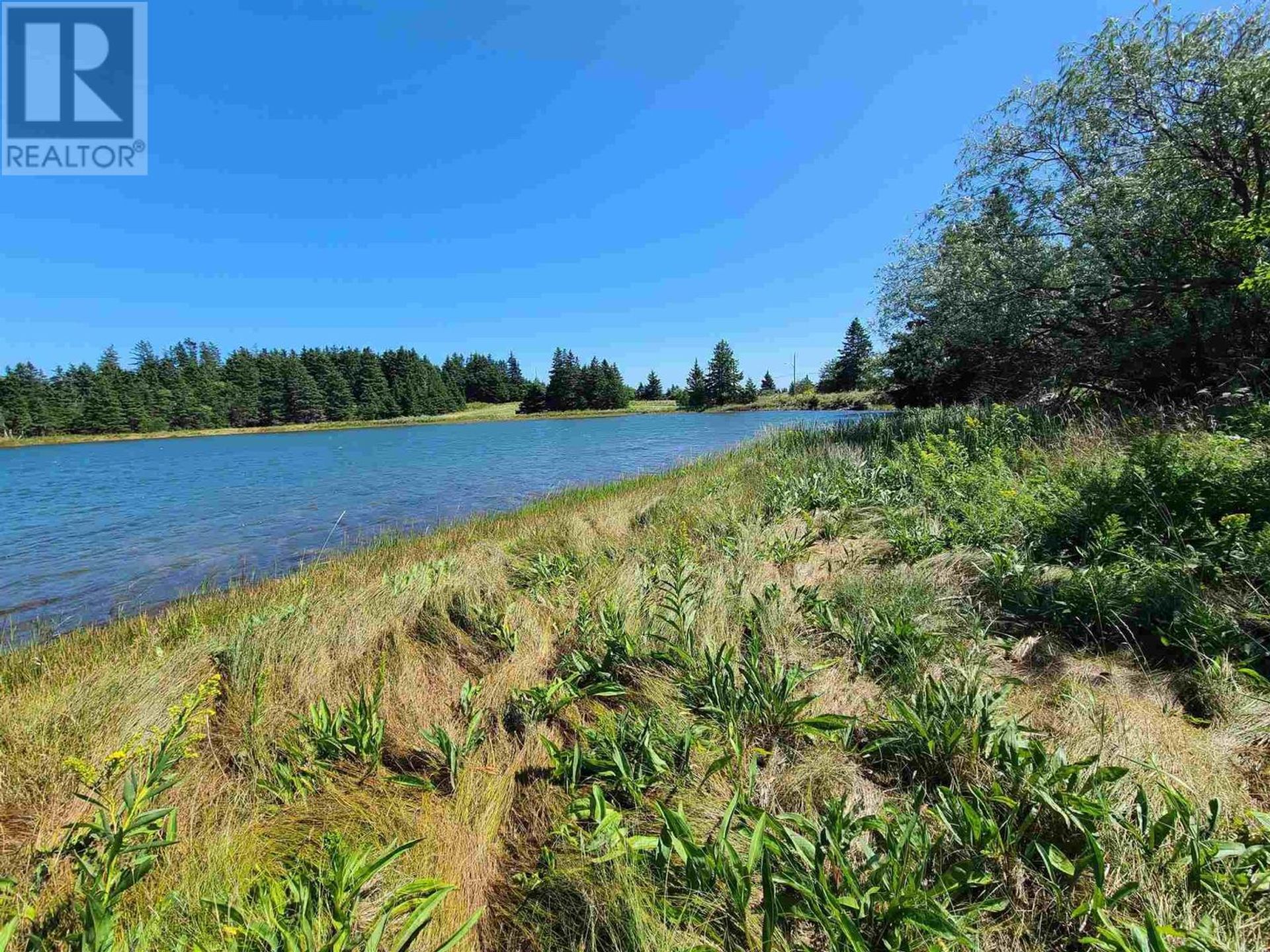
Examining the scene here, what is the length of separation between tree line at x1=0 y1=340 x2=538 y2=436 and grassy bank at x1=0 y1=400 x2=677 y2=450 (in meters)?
2.13

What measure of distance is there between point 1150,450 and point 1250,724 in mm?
2901

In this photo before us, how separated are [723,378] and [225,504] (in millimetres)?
83007

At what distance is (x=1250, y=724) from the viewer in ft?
6.60

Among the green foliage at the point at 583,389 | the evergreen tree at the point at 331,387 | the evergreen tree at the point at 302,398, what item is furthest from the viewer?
the green foliage at the point at 583,389

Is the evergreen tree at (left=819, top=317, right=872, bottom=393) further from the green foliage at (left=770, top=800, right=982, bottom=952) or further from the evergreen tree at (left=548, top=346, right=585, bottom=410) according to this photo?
the green foliage at (left=770, top=800, right=982, bottom=952)

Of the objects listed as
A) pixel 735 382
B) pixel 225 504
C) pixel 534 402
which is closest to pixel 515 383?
pixel 534 402

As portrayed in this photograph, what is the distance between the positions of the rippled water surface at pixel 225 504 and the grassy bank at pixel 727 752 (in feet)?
13.0

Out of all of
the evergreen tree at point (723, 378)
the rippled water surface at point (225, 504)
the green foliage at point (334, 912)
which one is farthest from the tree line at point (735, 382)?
the green foliage at point (334, 912)

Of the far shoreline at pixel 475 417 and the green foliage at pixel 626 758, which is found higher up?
the far shoreline at pixel 475 417

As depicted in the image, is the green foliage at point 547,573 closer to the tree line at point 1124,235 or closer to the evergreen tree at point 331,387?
the tree line at point 1124,235

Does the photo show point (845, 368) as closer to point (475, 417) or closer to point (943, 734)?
point (475, 417)

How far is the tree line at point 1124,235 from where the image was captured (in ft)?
23.3

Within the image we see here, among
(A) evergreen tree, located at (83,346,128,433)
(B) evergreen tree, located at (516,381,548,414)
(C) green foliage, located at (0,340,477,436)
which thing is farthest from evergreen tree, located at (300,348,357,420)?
(B) evergreen tree, located at (516,381,548,414)

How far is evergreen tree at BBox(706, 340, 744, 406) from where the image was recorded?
3531 inches
